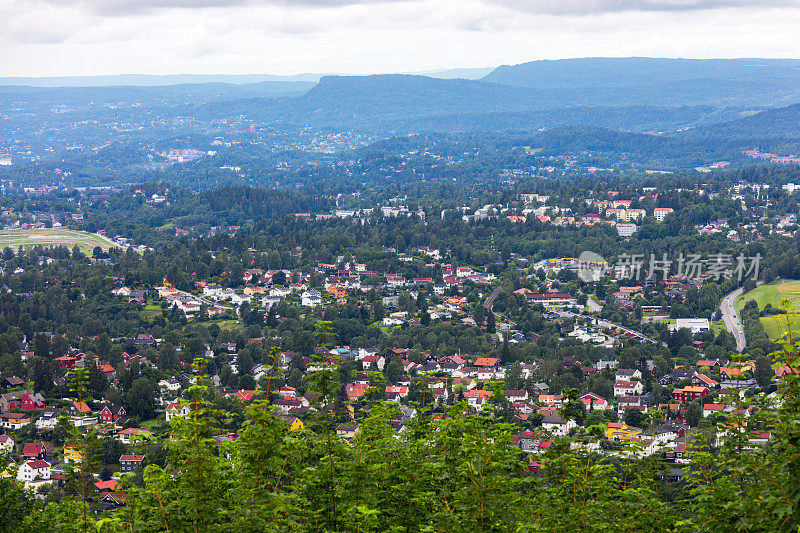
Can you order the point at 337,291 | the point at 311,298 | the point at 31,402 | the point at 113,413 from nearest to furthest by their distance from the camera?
the point at 113,413, the point at 31,402, the point at 311,298, the point at 337,291

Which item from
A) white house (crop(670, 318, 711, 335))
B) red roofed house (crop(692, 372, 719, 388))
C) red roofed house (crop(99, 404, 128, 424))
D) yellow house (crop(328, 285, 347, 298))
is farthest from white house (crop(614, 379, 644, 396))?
yellow house (crop(328, 285, 347, 298))

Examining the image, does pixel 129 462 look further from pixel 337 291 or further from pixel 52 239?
pixel 52 239

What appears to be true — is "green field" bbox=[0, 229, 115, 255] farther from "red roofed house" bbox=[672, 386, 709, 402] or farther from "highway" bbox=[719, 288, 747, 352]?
"red roofed house" bbox=[672, 386, 709, 402]

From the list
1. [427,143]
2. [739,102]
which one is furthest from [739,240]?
[739,102]

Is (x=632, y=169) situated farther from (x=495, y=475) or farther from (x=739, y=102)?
(x=495, y=475)

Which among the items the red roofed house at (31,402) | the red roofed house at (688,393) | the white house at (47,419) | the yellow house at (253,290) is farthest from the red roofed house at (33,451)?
the yellow house at (253,290)

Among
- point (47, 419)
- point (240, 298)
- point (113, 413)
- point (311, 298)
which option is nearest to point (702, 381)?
point (113, 413)

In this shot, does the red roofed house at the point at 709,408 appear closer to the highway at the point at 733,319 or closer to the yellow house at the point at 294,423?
the highway at the point at 733,319

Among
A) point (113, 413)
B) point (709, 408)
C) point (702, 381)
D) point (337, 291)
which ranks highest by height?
point (709, 408)
